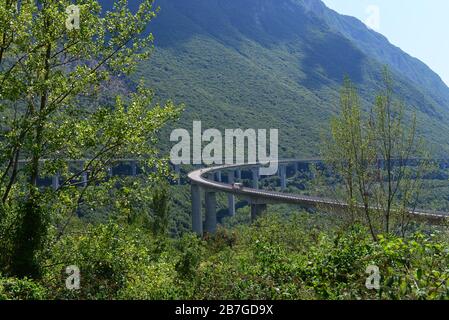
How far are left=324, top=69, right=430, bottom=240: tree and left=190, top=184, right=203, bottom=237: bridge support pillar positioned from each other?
76.7m

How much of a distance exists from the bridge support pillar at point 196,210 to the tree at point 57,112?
79462 millimetres

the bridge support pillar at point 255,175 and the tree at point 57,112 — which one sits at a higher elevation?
the tree at point 57,112

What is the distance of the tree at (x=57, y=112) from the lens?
521 inches

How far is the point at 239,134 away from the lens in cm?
15750

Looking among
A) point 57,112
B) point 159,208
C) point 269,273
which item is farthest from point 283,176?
point 269,273

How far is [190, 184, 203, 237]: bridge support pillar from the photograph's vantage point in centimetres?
9424

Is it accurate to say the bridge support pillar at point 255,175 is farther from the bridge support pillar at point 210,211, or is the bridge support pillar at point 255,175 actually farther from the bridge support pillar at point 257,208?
the bridge support pillar at point 257,208

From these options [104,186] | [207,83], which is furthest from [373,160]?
[207,83]

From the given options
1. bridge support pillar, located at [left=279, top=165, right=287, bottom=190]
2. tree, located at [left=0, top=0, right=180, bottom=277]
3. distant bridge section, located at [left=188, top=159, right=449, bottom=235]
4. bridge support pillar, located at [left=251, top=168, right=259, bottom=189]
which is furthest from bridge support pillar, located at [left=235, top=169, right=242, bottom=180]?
tree, located at [left=0, top=0, right=180, bottom=277]

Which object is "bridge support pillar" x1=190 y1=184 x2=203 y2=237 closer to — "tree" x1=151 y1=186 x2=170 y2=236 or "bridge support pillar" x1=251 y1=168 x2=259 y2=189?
"bridge support pillar" x1=251 y1=168 x2=259 y2=189

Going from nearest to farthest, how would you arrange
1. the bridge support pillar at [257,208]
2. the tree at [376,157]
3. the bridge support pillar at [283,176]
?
1. the tree at [376,157]
2. the bridge support pillar at [257,208]
3. the bridge support pillar at [283,176]

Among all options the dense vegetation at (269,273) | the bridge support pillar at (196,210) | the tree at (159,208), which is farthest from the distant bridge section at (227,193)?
the dense vegetation at (269,273)

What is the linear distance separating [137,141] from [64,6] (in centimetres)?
502
